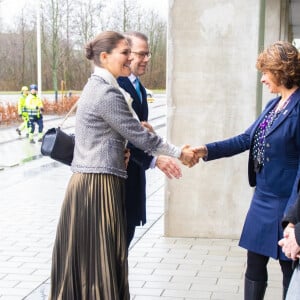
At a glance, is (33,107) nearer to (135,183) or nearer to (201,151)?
(135,183)

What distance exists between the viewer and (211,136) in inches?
259

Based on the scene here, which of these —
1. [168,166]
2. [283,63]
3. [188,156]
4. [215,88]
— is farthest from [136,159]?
[215,88]

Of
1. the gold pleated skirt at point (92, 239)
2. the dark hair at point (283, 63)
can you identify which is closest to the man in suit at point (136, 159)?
the gold pleated skirt at point (92, 239)

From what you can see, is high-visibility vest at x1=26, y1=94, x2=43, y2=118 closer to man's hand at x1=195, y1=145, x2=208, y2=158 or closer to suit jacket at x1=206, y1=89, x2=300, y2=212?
man's hand at x1=195, y1=145, x2=208, y2=158

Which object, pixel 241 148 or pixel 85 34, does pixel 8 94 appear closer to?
pixel 85 34

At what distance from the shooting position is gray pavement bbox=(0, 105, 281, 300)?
16.9 feet

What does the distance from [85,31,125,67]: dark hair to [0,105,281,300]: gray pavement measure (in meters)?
2.00

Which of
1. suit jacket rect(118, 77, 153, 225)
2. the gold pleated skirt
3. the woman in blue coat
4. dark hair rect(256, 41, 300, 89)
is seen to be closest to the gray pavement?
suit jacket rect(118, 77, 153, 225)

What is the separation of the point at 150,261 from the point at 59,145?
231cm

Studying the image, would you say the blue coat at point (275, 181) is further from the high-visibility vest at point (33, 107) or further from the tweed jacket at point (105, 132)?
the high-visibility vest at point (33, 107)

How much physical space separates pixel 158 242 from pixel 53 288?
2.64 metres

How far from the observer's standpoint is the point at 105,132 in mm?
3818

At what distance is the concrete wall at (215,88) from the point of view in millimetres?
6469

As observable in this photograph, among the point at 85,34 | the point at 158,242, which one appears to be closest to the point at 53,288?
the point at 158,242
